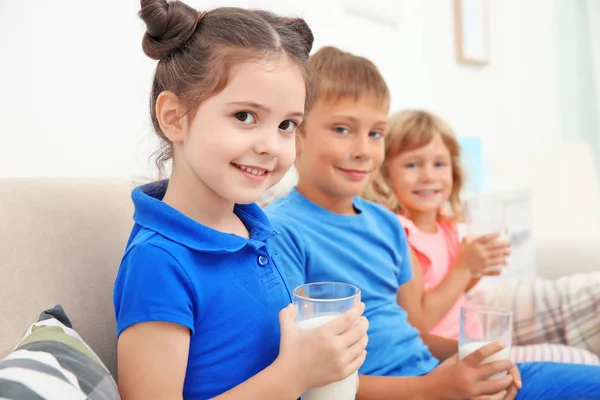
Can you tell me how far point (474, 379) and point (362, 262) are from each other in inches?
11.9

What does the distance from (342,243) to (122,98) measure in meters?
0.61

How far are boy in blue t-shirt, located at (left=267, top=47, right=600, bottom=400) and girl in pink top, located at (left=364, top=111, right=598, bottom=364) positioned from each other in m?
0.26

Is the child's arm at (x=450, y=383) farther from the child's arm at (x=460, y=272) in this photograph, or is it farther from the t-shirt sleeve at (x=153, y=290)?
the t-shirt sleeve at (x=153, y=290)

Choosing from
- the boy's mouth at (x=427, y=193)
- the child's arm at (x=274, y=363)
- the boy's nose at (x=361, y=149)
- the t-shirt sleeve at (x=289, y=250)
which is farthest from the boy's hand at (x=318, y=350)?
the boy's mouth at (x=427, y=193)

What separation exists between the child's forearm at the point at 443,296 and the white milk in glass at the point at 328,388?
0.62 meters

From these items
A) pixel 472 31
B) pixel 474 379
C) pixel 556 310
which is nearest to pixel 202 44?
pixel 474 379

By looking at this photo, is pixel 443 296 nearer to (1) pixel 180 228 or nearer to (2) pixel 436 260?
(2) pixel 436 260

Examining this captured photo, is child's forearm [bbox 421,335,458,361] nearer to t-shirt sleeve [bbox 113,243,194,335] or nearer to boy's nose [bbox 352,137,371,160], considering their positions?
boy's nose [bbox 352,137,371,160]

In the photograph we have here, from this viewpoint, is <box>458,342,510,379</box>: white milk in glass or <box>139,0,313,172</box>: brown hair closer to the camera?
<box>139,0,313,172</box>: brown hair

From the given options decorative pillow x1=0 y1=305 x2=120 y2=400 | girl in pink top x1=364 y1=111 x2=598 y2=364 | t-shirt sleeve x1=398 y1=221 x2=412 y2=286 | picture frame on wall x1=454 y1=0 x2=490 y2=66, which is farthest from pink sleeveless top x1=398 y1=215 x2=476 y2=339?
picture frame on wall x1=454 y1=0 x2=490 y2=66

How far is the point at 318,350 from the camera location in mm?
733

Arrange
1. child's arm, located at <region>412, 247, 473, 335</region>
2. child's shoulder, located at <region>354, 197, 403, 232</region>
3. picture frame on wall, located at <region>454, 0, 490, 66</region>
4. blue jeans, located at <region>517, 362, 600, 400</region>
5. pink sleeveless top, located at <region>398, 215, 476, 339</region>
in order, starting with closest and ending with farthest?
1. blue jeans, located at <region>517, 362, 600, 400</region>
2. child's shoulder, located at <region>354, 197, 403, 232</region>
3. child's arm, located at <region>412, 247, 473, 335</region>
4. pink sleeveless top, located at <region>398, 215, 476, 339</region>
5. picture frame on wall, located at <region>454, 0, 490, 66</region>

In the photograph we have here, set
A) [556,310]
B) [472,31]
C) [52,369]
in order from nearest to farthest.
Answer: [52,369] → [556,310] → [472,31]

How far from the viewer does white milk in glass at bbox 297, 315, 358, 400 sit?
2.53 ft
